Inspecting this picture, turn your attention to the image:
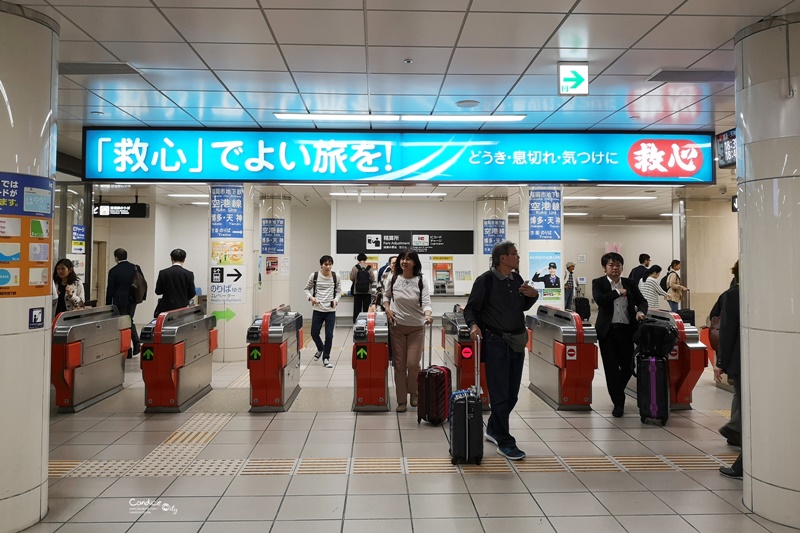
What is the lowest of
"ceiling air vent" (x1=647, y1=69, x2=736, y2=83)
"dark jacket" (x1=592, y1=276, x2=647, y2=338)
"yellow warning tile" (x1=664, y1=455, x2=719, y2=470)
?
"yellow warning tile" (x1=664, y1=455, x2=719, y2=470)

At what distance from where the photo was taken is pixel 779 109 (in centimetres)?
314

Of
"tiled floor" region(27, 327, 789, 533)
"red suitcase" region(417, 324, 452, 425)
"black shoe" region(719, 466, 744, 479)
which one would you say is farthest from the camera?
"red suitcase" region(417, 324, 452, 425)

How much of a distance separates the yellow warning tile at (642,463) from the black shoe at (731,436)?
2.33ft

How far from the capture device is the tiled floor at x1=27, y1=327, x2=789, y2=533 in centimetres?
306

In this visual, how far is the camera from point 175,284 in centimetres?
726

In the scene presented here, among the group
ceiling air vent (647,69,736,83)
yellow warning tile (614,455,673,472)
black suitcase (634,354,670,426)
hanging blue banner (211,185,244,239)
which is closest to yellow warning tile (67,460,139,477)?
yellow warning tile (614,455,673,472)

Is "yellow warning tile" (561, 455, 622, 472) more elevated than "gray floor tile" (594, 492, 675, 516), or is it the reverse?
"gray floor tile" (594, 492, 675, 516)

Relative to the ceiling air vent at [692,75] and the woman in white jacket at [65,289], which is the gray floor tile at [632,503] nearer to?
the ceiling air vent at [692,75]

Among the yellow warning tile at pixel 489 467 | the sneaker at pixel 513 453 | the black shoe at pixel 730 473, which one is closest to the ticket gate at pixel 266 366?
the yellow warning tile at pixel 489 467

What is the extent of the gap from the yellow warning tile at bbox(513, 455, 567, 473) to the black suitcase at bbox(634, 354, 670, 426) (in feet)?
4.86

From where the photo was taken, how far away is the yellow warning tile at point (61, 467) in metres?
3.77

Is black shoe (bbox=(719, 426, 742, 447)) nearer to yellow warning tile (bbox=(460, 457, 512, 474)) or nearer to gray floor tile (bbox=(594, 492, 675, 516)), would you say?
gray floor tile (bbox=(594, 492, 675, 516))

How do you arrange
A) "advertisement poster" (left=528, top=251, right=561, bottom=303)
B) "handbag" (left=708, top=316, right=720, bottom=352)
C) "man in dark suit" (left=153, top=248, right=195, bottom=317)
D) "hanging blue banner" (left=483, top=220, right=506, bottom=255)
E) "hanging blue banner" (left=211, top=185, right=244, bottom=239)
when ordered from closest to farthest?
"handbag" (left=708, top=316, right=720, bottom=352) < "man in dark suit" (left=153, top=248, right=195, bottom=317) < "hanging blue banner" (left=211, top=185, right=244, bottom=239) < "advertisement poster" (left=528, top=251, right=561, bottom=303) < "hanging blue banner" (left=483, top=220, right=506, bottom=255)

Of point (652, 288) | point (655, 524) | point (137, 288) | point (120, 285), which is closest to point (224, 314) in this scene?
point (137, 288)
